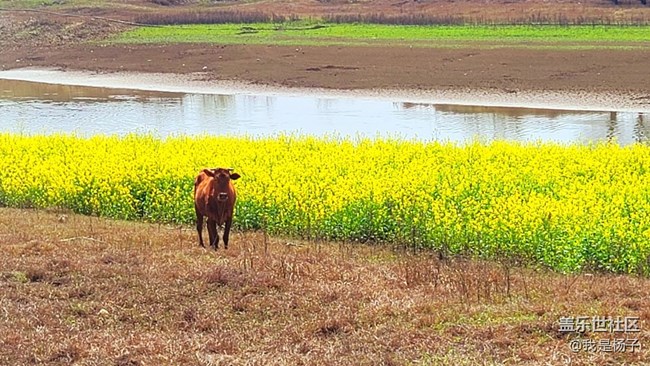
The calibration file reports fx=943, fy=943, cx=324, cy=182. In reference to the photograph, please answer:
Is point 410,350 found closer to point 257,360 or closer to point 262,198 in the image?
point 257,360

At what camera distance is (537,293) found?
8.99 metres

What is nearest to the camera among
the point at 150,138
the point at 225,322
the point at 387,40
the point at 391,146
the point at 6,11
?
the point at 225,322

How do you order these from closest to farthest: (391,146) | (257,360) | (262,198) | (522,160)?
(257,360), (262,198), (522,160), (391,146)

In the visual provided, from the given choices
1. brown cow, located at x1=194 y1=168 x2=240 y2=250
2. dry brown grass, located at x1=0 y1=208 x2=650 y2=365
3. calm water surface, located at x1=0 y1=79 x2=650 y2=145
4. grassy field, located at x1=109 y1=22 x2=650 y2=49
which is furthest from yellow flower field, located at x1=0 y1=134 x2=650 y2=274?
grassy field, located at x1=109 y1=22 x2=650 y2=49

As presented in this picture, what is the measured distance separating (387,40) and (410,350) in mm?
40379

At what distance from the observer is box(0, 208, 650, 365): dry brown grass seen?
23.3 feet

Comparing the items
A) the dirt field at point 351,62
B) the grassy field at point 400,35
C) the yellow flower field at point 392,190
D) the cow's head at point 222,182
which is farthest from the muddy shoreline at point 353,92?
the cow's head at point 222,182

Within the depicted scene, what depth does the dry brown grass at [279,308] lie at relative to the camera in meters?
7.11

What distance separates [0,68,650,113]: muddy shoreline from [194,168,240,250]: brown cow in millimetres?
20611

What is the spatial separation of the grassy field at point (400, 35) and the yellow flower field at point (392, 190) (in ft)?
81.9

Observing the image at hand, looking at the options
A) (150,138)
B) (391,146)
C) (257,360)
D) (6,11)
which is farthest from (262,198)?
(6,11)

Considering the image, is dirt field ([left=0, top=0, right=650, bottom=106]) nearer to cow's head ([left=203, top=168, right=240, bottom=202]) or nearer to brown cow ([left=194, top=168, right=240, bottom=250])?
brown cow ([left=194, top=168, right=240, bottom=250])

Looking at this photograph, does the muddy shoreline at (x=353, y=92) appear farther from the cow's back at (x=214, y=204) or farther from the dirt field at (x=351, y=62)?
the cow's back at (x=214, y=204)

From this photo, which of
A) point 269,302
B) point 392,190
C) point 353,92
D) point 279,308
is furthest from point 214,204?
point 353,92
